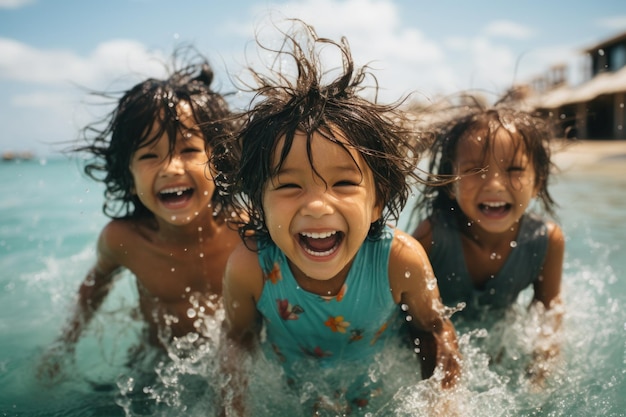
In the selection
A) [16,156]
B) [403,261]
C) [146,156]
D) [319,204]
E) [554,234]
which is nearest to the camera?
[319,204]

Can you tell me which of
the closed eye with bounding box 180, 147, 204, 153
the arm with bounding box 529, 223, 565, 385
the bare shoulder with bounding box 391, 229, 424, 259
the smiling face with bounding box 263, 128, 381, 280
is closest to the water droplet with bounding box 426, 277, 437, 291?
the bare shoulder with bounding box 391, 229, 424, 259

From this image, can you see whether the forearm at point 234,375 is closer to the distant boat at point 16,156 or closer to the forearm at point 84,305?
the forearm at point 84,305

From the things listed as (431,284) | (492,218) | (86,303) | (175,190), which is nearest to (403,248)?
(431,284)

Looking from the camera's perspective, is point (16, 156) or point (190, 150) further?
point (16, 156)

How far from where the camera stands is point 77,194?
42.8 ft

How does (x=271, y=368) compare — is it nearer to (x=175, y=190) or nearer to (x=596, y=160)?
(x=175, y=190)

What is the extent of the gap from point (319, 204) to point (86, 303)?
2174 mm

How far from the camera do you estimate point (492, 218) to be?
289cm

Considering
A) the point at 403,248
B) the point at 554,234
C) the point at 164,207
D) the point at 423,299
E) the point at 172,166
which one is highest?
the point at 172,166

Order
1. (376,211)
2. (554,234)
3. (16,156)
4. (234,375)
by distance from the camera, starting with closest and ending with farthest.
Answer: (376,211) < (234,375) < (554,234) < (16,156)

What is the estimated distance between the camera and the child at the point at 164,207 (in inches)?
112

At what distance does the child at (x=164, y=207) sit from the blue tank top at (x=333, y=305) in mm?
668

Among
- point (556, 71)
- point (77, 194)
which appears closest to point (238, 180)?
point (77, 194)

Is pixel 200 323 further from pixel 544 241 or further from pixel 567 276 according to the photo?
pixel 567 276
